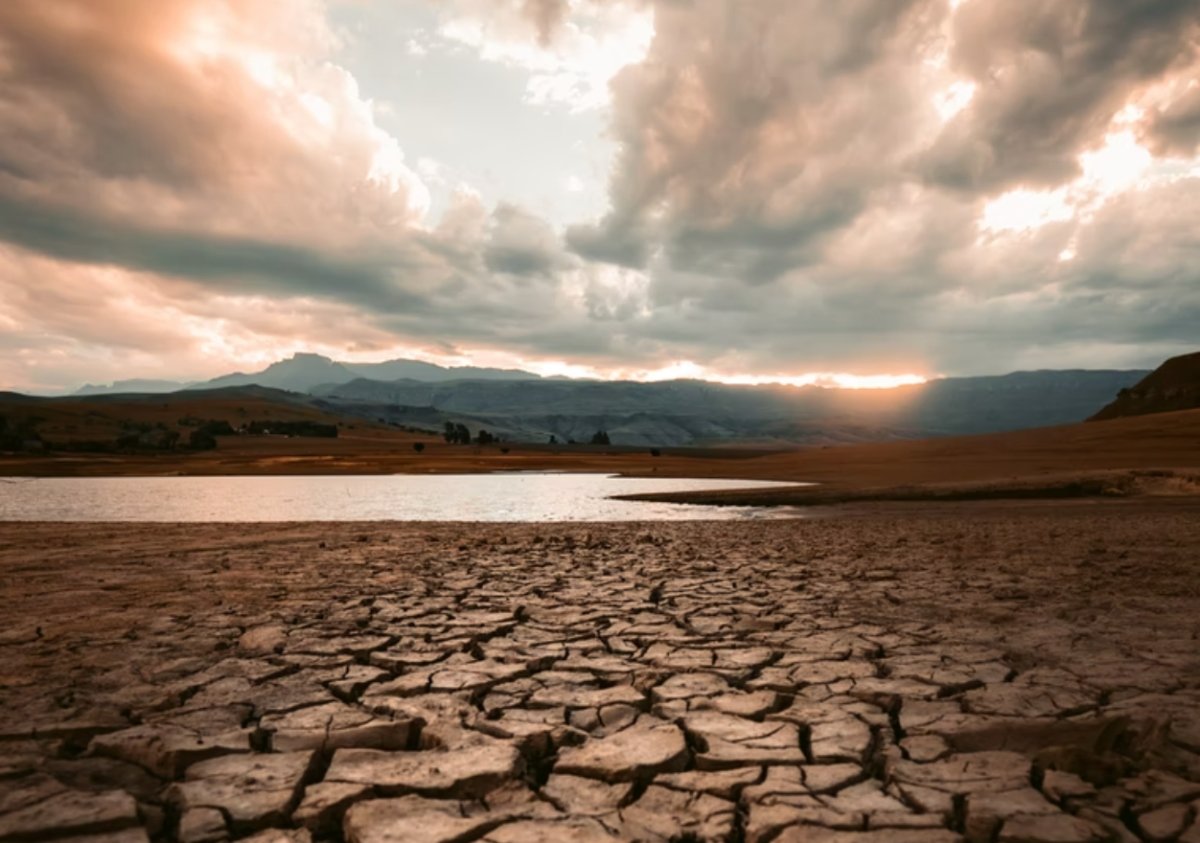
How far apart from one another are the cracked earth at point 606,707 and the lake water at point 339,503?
11.0 metres

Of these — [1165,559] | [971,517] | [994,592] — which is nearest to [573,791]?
[994,592]

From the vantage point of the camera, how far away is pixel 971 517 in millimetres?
15242

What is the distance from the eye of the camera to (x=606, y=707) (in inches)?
143

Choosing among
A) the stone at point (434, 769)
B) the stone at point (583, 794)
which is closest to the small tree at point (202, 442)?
the stone at point (434, 769)

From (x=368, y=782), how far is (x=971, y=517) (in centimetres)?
1544

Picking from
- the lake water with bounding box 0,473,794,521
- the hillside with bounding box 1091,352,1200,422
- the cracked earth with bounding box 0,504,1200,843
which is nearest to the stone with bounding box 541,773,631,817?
the cracked earth with bounding box 0,504,1200,843

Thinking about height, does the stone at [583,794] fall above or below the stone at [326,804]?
below

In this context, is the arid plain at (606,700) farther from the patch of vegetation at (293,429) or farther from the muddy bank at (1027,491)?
the patch of vegetation at (293,429)

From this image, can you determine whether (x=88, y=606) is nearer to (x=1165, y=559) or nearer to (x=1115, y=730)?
(x=1115, y=730)

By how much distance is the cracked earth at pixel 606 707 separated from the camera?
255 cm

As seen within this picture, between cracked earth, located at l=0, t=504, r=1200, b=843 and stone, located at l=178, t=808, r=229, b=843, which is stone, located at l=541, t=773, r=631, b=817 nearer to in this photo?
cracked earth, located at l=0, t=504, r=1200, b=843

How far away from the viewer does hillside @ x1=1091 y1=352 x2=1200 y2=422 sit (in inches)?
2477

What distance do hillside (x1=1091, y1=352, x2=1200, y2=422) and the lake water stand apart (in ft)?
172

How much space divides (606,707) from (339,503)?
22744mm
